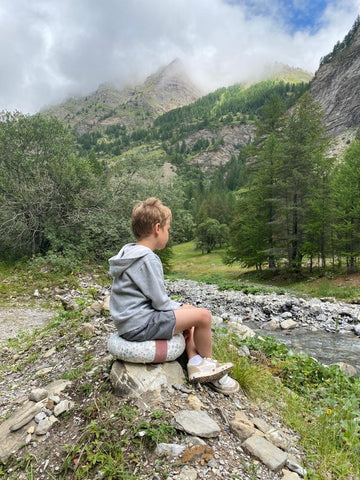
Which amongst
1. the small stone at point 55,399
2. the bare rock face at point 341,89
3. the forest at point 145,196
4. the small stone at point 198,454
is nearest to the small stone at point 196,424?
the small stone at point 198,454

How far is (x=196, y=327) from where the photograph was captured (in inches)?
139

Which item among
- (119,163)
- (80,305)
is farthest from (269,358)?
(119,163)

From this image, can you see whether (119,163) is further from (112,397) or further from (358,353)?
(112,397)

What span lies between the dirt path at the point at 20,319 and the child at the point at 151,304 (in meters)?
6.48

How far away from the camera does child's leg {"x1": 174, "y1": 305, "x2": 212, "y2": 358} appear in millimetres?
3352

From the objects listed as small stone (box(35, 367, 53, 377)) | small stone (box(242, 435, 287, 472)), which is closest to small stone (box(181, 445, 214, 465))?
small stone (box(242, 435, 287, 472))

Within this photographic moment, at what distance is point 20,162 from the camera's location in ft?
60.8

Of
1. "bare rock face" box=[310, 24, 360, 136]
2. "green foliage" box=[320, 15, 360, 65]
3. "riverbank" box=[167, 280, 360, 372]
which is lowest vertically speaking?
"riverbank" box=[167, 280, 360, 372]

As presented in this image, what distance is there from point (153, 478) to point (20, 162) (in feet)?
66.9

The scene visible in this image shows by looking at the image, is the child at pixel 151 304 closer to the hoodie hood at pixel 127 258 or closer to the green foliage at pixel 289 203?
the hoodie hood at pixel 127 258

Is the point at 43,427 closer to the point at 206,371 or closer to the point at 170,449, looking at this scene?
the point at 170,449

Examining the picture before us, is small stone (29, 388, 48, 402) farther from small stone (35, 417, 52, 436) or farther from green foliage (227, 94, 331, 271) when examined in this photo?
green foliage (227, 94, 331, 271)

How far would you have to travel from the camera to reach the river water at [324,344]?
7.29 meters

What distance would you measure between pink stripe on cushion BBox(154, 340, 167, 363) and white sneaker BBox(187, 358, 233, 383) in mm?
378
